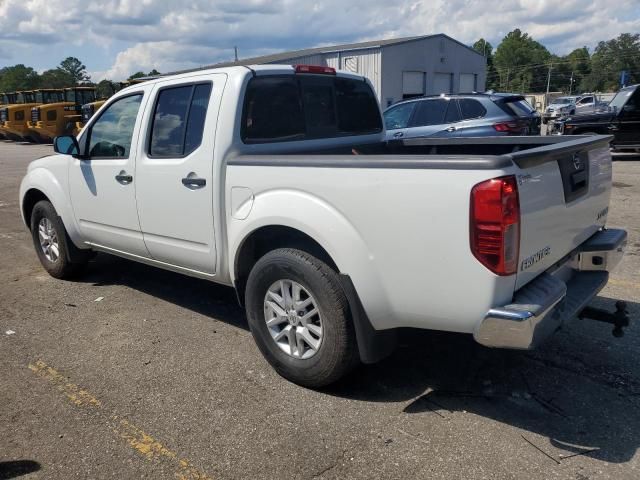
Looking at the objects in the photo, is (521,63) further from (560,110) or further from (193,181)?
(193,181)

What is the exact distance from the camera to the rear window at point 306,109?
4.10 metres

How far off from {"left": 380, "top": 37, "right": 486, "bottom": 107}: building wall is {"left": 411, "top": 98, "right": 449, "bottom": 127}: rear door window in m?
21.0

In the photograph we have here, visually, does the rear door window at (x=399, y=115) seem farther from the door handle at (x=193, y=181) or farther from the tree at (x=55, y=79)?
the tree at (x=55, y=79)

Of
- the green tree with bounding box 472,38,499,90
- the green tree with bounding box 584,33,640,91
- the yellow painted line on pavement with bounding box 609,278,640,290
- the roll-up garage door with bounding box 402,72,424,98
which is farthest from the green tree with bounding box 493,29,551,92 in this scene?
the yellow painted line on pavement with bounding box 609,278,640,290

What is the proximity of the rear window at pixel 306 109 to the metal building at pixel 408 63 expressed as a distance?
1050 inches

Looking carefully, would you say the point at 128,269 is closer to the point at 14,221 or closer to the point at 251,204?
the point at 251,204

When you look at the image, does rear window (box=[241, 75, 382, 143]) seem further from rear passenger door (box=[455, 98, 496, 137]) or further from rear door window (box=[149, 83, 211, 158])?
rear passenger door (box=[455, 98, 496, 137])

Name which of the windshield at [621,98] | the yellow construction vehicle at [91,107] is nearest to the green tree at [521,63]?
the yellow construction vehicle at [91,107]

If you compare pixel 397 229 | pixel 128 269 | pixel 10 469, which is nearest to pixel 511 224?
pixel 397 229

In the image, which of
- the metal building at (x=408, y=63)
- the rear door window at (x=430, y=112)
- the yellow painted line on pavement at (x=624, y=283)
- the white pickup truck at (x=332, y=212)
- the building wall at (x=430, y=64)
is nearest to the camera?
the white pickup truck at (x=332, y=212)

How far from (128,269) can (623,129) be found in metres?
12.9

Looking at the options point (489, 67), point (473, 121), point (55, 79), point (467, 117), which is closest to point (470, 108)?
point (467, 117)

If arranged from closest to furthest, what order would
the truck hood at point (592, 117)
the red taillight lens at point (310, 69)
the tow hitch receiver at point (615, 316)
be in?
the tow hitch receiver at point (615, 316) < the red taillight lens at point (310, 69) < the truck hood at point (592, 117)

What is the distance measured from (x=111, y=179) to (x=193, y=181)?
1.18m
